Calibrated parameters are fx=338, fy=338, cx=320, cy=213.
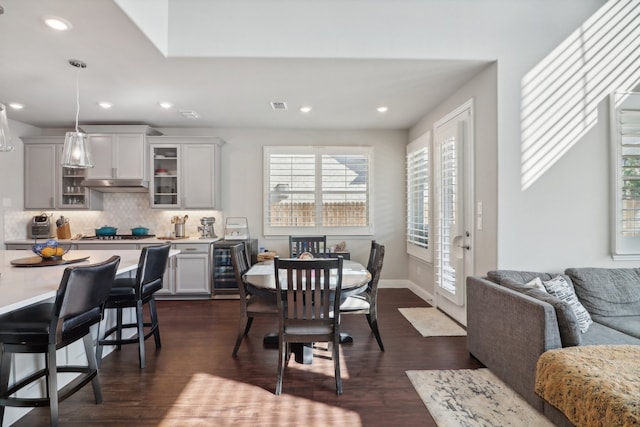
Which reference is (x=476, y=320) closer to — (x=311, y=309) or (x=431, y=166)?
(x=311, y=309)

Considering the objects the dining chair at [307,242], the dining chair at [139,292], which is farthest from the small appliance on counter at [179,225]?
the dining chair at [139,292]

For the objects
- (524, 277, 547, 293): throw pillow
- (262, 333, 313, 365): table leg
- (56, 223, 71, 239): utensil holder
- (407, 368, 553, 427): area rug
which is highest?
(56, 223, 71, 239): utensil holder

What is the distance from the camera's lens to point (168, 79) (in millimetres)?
3479

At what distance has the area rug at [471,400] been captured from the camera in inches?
80.0

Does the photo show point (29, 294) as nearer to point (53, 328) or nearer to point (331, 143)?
point (53, 328)

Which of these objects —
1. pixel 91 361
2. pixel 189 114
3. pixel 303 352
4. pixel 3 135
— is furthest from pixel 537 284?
pixel 189 114

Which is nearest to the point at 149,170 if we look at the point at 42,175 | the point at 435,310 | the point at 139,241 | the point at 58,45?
the point at 139,241

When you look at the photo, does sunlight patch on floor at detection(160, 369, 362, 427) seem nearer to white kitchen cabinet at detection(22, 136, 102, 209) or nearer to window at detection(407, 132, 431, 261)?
window at detection(407, 132, 431, 261)

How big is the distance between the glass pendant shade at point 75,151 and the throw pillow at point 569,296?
3929 millimetres

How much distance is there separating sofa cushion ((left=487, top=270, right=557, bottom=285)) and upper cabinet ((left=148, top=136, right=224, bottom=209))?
392 centimetres

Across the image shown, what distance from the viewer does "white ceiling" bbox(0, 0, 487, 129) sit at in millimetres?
2545

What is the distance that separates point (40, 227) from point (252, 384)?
182 inches

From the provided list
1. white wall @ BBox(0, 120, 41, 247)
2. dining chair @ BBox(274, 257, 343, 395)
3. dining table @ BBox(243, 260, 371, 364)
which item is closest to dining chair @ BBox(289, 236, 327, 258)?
dining table @ BBox(243, 260, 371, 364)

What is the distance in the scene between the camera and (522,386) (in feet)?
7.30
